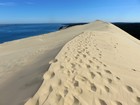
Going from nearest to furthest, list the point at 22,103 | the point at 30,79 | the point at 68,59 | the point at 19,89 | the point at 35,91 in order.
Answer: the point at 22,103 → the point at 35,91 → the point at 19,89 → the point at 30,79 → the point at 68,59

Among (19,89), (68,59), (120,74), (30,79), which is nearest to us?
(19,89)

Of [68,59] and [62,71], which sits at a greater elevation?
[62,71]

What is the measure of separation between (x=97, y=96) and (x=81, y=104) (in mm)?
465

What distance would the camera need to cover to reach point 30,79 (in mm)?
5000

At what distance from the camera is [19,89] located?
4645 mm

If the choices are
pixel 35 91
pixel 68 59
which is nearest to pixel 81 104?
pixel 35 91

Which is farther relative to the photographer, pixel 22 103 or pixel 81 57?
pixel 81 57

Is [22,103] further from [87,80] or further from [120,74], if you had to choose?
[120,74]

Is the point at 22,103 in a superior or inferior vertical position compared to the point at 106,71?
superior

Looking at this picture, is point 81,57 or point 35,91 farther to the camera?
point 81,57

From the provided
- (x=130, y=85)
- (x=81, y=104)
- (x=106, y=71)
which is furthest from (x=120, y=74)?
(x=81, y=104)

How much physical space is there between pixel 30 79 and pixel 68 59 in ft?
5.93

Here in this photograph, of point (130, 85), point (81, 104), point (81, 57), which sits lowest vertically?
point (81, 57)

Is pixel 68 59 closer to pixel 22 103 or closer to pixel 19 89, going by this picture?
pixel 19 89
